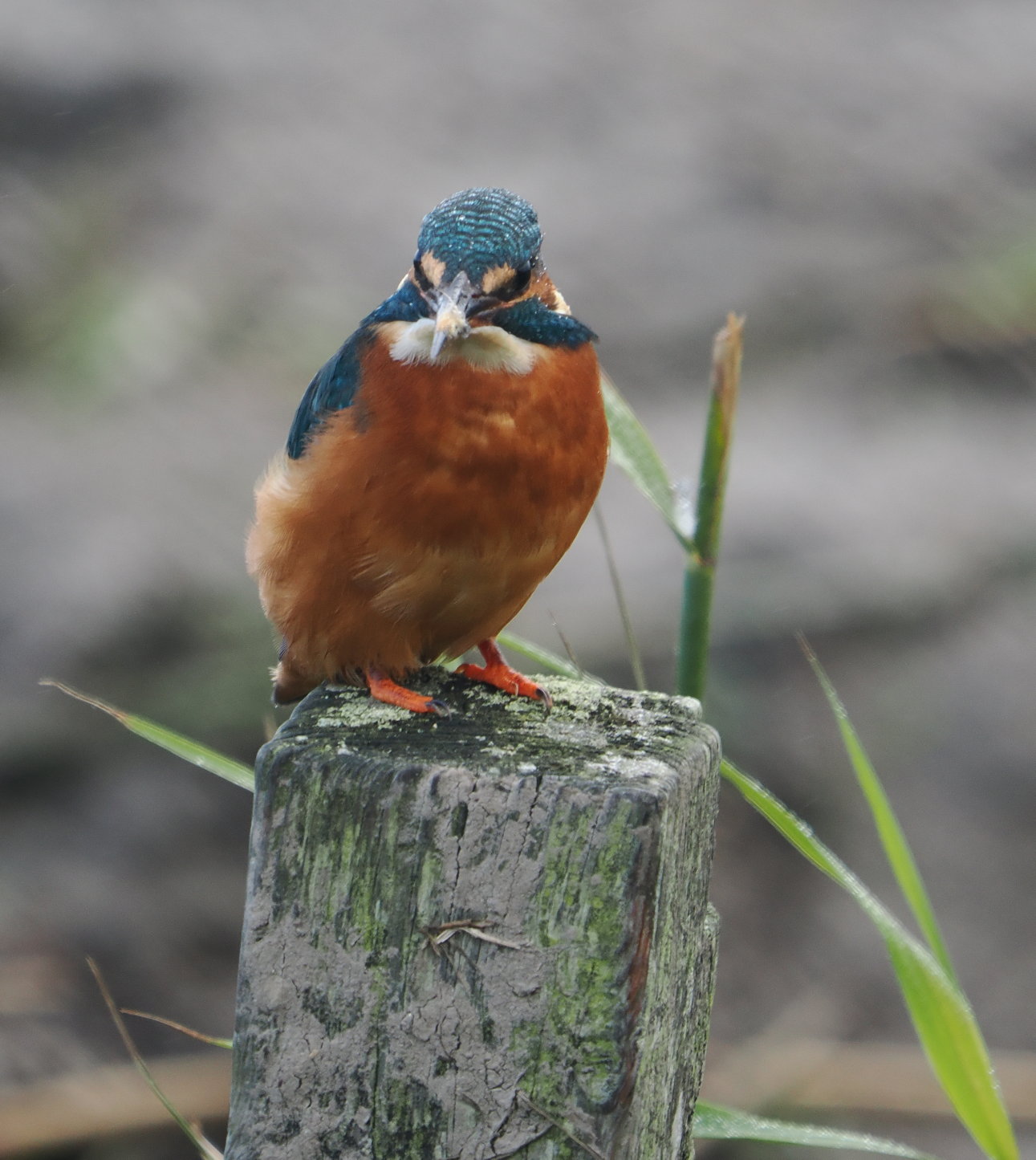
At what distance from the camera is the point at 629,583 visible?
6359mm

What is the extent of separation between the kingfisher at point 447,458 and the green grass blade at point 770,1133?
0.78 meters

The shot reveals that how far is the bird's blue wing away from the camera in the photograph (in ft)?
8.41

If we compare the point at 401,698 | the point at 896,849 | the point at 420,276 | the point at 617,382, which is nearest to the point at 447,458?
the point at 420,276

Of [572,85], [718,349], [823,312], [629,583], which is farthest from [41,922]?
[572,85]

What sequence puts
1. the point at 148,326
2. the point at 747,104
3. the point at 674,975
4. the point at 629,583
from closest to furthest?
the point at 674,975 < the point at 629,583 < the point at 148,326 < the point at 747,104

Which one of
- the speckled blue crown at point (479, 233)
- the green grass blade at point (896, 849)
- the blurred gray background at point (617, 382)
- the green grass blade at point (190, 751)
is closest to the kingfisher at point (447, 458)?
the speckled blue crown at point (479, 233)

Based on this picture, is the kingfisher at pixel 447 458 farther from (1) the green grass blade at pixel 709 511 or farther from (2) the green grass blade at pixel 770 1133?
(2) the green grass blade at pixel 770 1133

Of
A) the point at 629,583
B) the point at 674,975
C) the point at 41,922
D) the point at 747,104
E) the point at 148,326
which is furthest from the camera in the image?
the point at 747,104

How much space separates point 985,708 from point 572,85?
512 cm

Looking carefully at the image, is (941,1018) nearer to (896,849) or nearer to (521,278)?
(896,849)

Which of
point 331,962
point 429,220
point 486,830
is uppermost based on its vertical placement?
point 429,220

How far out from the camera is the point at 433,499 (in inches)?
97.0

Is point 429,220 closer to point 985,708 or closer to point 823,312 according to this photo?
point 985,708

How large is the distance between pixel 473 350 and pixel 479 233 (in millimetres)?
234
